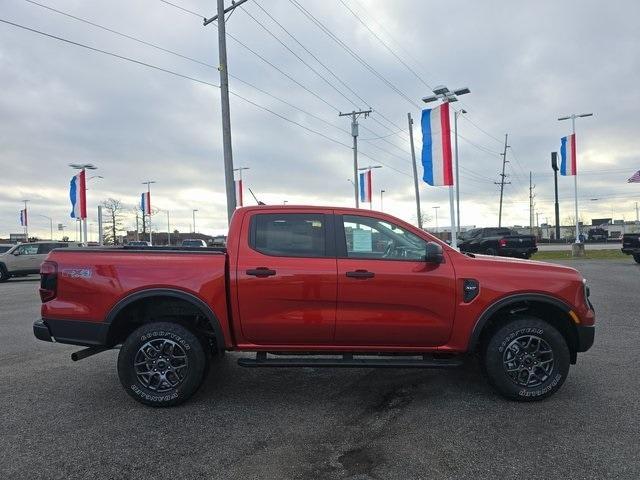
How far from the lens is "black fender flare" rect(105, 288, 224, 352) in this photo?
4.57 meters

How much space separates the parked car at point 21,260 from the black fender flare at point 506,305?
22239 mm

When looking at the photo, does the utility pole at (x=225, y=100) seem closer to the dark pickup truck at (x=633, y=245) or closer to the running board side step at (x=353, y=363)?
the running board side step at (x=353, y=363)

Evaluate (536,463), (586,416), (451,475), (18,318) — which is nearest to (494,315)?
(586,416)

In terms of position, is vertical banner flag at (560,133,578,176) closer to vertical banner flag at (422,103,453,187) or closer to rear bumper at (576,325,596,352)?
vertical banner flag at (422,103,453,187)

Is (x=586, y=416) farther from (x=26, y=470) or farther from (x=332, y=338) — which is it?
A: (x=26, y=470)

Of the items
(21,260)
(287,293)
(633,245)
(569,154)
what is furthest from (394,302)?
(569,154)

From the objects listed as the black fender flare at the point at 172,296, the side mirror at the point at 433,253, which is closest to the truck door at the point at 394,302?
the side mirror at the point at 433,253

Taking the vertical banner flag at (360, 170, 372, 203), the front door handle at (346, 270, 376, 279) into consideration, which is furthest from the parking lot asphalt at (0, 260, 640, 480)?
the vertical banner flag at (360, 170, 372, 203)

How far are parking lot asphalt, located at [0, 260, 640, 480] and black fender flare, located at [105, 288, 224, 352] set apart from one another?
2.44 ft

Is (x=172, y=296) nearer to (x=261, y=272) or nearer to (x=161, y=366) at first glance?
(x=161, y=366)

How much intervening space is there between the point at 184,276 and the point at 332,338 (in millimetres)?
1470

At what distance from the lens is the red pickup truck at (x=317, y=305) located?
180 inches

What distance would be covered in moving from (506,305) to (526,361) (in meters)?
0.55

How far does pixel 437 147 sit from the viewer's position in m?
14.2
